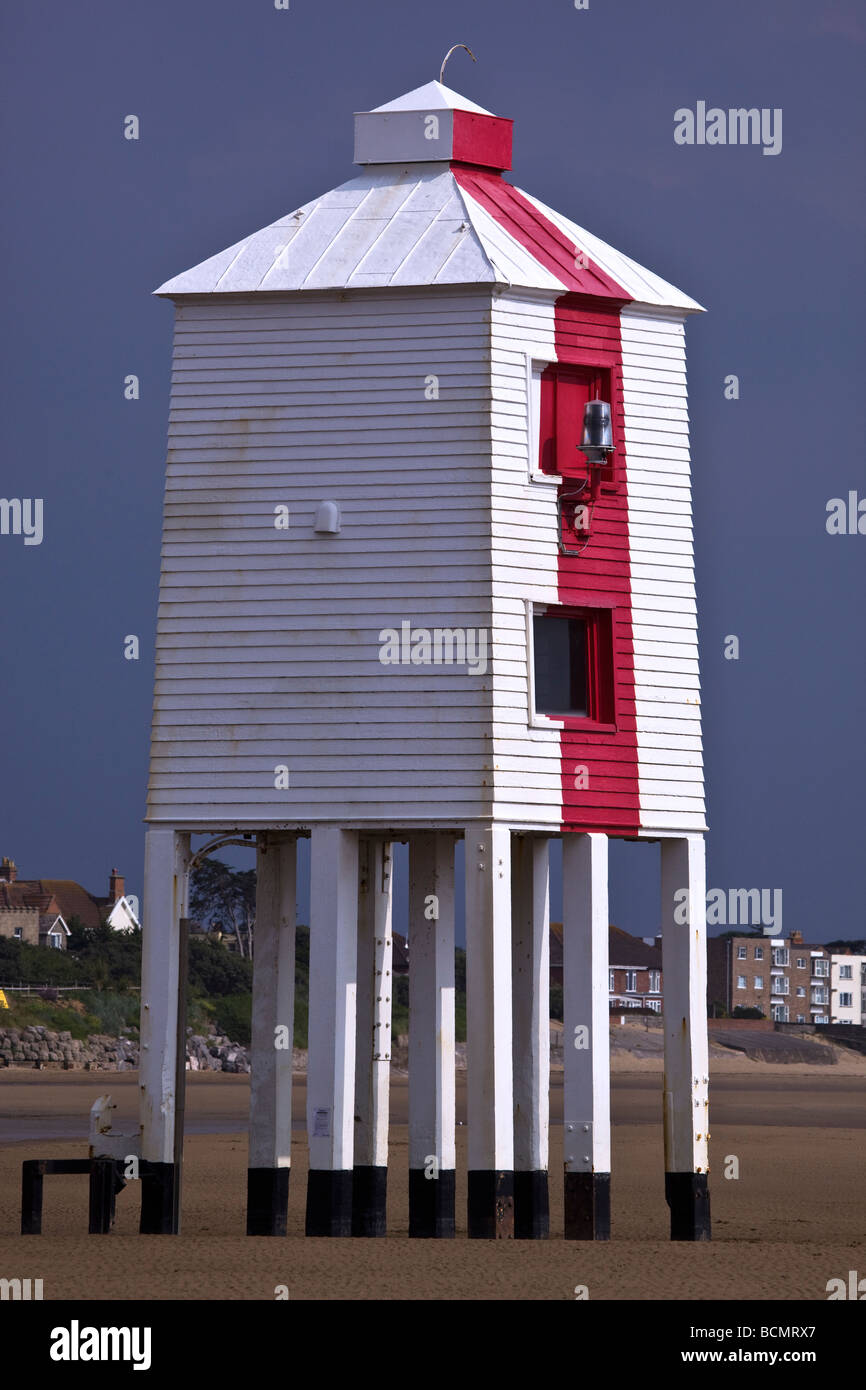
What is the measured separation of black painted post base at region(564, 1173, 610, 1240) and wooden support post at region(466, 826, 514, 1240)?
937mm

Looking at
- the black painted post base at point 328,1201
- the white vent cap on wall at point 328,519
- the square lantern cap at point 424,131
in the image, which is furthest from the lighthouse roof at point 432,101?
the black painted post base at point 328,1201

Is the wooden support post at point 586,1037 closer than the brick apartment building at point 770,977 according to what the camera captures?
Yes

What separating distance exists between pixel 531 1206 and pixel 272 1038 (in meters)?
3.23

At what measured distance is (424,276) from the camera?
84.9ft

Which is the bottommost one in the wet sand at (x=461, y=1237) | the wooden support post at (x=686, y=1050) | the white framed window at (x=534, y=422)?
the wet sand at (x=461, y=1237)

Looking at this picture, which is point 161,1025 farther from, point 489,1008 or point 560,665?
point 560,665

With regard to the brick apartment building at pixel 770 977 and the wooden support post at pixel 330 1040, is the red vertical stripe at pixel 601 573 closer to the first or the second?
the wooden support post at pixel 330 1040

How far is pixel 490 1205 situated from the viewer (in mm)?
25234

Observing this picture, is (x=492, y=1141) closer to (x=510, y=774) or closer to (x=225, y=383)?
(x=510, y=774)

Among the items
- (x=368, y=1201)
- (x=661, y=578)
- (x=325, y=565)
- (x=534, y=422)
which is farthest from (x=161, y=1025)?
(x=534, y=422)

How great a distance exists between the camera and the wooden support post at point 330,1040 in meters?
25.2

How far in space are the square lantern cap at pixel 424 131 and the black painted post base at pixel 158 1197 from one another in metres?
10.7

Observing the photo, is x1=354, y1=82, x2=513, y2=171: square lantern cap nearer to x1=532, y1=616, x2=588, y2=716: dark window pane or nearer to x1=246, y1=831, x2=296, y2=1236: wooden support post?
x1=532, y1=616, x2=588, y2=716: dark window pane
